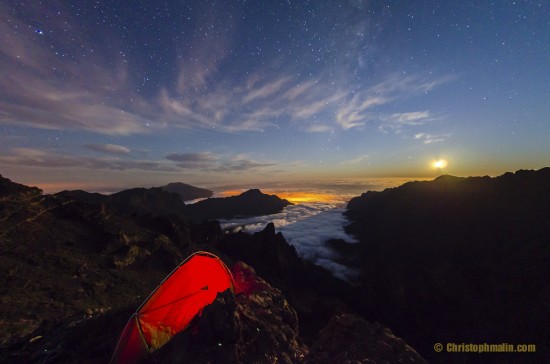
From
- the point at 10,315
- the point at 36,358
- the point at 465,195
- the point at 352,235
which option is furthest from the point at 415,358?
the point at 352,235

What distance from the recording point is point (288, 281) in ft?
183

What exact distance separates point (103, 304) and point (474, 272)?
66964 mm

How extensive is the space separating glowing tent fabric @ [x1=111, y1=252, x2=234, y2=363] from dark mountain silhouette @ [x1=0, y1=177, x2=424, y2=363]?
0.91m

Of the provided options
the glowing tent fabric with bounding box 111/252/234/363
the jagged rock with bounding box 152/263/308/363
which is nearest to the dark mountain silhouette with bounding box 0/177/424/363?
the jagged rock with bounding box 152/263/308/363

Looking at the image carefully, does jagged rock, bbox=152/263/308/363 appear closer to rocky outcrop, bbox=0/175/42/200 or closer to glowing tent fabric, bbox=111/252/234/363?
glowing tent fabric, bbox=111/252/234/363

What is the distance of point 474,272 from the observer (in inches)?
2036

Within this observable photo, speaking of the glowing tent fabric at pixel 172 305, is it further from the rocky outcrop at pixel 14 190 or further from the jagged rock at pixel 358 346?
the rocky outcrop at pixel 14 190

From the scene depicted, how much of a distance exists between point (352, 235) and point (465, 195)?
65.6 m

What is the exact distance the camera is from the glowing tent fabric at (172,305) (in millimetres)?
9165

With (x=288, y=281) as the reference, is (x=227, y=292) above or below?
above

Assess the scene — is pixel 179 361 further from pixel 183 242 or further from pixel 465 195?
pixel 465 195

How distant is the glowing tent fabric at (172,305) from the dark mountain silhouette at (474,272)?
1670 inches

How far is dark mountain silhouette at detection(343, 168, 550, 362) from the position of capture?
38688mm

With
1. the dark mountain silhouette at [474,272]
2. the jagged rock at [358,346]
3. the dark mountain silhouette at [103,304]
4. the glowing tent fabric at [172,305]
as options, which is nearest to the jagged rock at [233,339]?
the dark mountain silhouette at [103,304]
